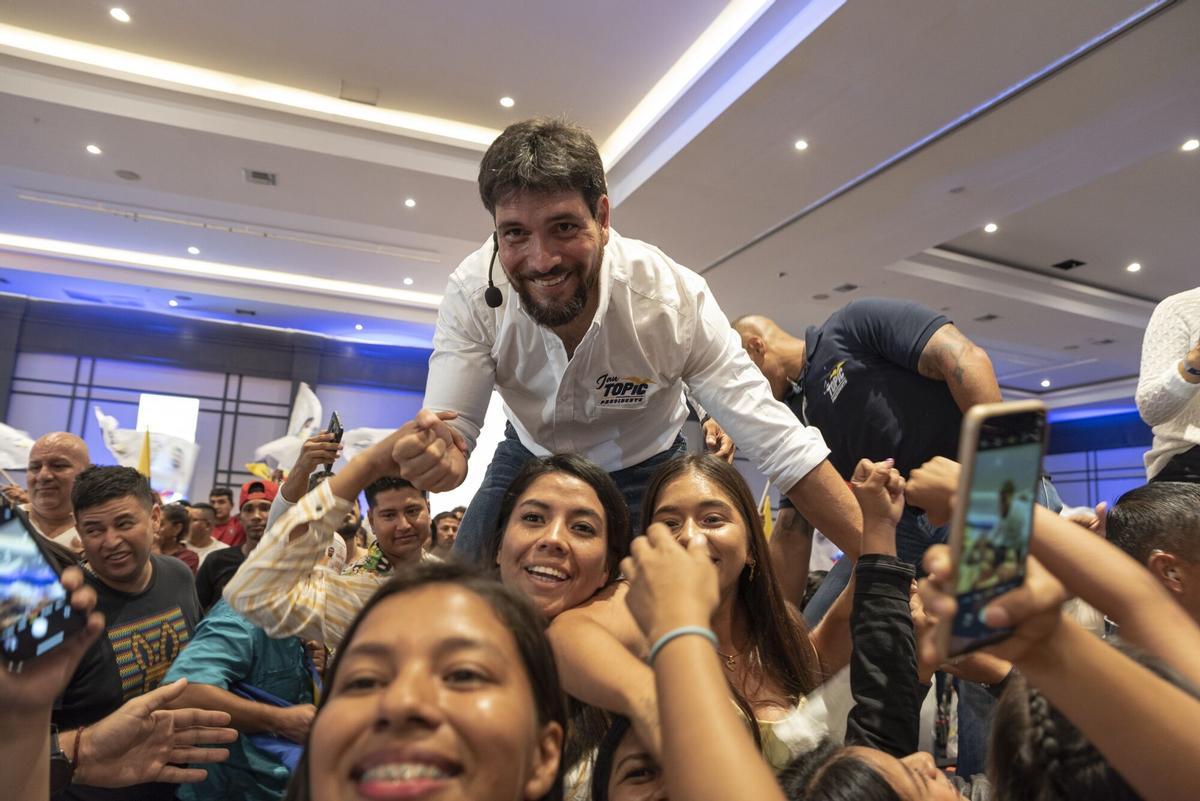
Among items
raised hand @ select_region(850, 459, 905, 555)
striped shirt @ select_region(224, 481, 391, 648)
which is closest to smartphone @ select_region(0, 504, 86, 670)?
striped shirt @ select_region(224, 481, 391, 648)

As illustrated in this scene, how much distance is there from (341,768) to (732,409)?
142 cm

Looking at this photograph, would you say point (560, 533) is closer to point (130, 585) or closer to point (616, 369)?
point (616, 369)

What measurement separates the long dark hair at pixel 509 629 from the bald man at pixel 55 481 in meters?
3.39

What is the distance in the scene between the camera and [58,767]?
4.82ft

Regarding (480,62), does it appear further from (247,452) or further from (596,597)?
(247,452)

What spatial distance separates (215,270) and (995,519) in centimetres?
1090

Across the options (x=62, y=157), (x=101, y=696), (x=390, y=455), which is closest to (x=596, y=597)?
(x=390, y=455)

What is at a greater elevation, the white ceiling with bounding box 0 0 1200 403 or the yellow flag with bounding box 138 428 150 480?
the white ceiling with bounding box 0 0 1200 403

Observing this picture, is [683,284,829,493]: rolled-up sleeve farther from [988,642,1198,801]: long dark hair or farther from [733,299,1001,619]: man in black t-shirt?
[988,642,1198,801]: long dark hair

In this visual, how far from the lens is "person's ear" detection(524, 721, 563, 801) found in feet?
3.65

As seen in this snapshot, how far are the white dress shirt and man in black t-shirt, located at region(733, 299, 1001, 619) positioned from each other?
1.59 ft

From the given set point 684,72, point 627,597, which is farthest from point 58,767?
point 684,72

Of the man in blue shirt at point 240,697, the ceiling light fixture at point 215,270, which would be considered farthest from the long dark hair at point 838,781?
the ceiling light fixture at point 215,270

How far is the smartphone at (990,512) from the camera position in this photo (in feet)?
2.47
